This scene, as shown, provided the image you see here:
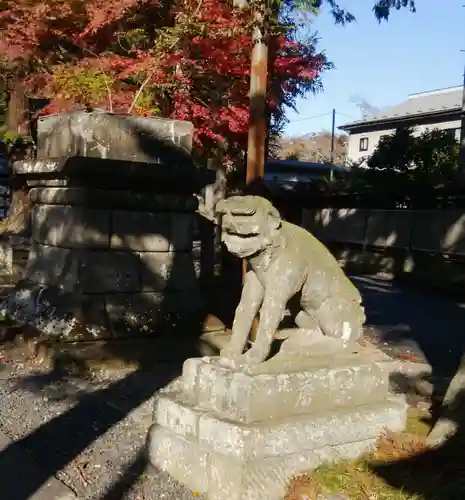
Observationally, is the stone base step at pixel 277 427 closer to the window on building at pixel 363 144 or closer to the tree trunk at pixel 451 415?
the tree trunk at pixel 451 415

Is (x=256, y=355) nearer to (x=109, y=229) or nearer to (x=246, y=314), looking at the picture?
(x=246, y=314)

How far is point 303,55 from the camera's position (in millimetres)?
12016

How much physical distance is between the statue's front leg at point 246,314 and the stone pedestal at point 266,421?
147mm

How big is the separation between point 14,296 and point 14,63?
7.36m

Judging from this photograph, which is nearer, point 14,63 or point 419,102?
point 14,63

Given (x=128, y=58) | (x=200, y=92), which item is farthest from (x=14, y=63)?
(x=200, y=92)

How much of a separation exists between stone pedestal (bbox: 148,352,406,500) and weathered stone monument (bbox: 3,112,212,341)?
264cm

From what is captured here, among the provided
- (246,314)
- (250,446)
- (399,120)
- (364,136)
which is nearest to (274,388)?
(250,446)

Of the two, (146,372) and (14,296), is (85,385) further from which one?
(14,296)

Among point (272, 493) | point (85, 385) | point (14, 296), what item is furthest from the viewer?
point (14, 296)

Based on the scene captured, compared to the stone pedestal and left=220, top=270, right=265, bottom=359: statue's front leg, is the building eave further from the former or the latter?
left=220, top=270, right=265, bottom=359: statue's front leg

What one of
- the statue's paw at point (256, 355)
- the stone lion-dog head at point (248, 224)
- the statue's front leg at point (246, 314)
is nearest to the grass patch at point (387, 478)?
the statue's paw at point (256, 355)

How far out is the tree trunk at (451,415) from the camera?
3.98 meters

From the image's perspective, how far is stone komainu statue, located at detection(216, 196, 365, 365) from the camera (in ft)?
12.4
